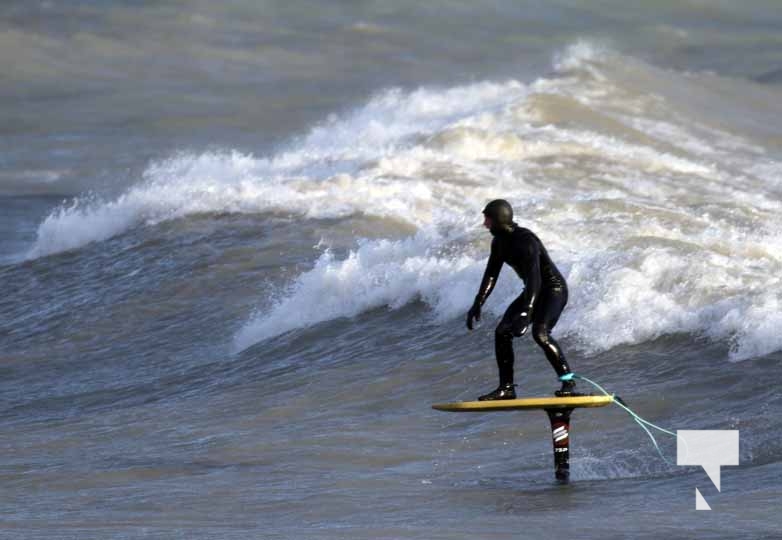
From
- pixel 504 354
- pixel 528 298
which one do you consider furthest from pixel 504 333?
pixel 528 298

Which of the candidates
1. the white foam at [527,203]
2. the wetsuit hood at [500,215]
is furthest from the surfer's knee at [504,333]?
the white foam at [527,203]

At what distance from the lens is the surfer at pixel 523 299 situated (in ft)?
30.4

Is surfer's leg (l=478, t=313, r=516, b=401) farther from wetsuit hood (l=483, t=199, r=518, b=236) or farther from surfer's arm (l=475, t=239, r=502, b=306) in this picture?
wetsuit hood (l=483, t=199, r=518, b=236)

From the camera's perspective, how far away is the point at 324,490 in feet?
30.8

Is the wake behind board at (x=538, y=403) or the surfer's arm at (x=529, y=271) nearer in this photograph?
the wake behind board at (x=538, y=403)

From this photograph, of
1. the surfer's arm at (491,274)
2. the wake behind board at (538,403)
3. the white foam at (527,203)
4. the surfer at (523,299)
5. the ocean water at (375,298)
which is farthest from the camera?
the white foam at (527,203)

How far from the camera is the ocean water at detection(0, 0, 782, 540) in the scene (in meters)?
9.16

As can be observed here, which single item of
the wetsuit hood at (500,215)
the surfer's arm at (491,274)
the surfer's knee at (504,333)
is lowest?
the surfer's knee at (504,333)

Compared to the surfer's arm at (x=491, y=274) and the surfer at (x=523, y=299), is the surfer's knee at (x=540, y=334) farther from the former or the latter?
the surfer's arm at (x=491, y=274)

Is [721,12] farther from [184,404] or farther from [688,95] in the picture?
[184,404]

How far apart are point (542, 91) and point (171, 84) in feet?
38.9

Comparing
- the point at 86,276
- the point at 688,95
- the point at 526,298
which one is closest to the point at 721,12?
the point at 688,95

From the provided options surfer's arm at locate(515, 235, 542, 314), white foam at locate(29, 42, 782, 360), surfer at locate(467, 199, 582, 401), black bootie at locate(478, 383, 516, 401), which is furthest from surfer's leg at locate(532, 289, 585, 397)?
white foam at locate(29, 42, 782, 360)

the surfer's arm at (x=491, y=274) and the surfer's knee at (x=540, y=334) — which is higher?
the surfer's arm at (x=491, y=274)
